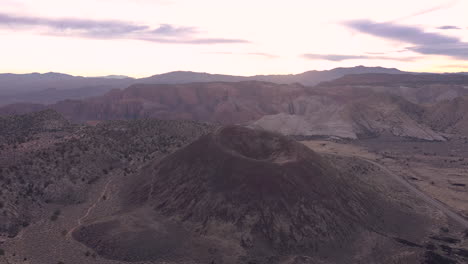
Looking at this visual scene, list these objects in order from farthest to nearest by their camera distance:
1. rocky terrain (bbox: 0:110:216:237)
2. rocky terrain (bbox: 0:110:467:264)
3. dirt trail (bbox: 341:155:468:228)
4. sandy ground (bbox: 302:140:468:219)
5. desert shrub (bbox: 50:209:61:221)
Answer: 1. sandy ground (bbox: 302:140:468:219)
2. dirt trail (bbox: 341:155:468:228)
3. rocky terrain (bbox: 0:110:216:237)
4. desert shrub (bbox: 50:209:61:221)
5. rocky terrain (bbox: 0:110:467:264)

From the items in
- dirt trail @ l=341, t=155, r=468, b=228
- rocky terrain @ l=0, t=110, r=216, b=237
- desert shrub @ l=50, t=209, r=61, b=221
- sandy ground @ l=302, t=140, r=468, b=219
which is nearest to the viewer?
desert shrub @ l=50, t=209, r=61, b=221

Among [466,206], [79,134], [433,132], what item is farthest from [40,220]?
[433,132]

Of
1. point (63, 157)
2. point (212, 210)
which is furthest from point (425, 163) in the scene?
point (63, 157)

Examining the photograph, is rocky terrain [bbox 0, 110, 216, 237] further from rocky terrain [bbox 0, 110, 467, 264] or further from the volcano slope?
the volcano slope

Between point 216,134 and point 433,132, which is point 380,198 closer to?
point 216,134

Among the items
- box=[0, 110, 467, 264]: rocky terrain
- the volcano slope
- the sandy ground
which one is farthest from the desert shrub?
the sandy ground

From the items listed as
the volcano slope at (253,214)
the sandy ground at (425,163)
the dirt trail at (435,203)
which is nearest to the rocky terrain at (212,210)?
the volcano slope at (253,214)

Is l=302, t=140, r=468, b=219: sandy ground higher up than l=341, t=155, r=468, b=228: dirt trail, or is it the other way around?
l=341, t=155, r=468, b=228: dirt trail

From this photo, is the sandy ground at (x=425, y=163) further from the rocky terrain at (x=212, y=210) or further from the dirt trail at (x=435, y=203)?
the rocky terrain at (x=212, y=210)

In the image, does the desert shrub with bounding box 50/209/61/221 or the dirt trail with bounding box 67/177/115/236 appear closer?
the dirt trail with bounding box 67/177/115/236

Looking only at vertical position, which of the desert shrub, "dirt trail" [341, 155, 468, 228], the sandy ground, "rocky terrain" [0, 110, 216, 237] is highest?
"rocky terrain" [0, 110, 216, 237]
